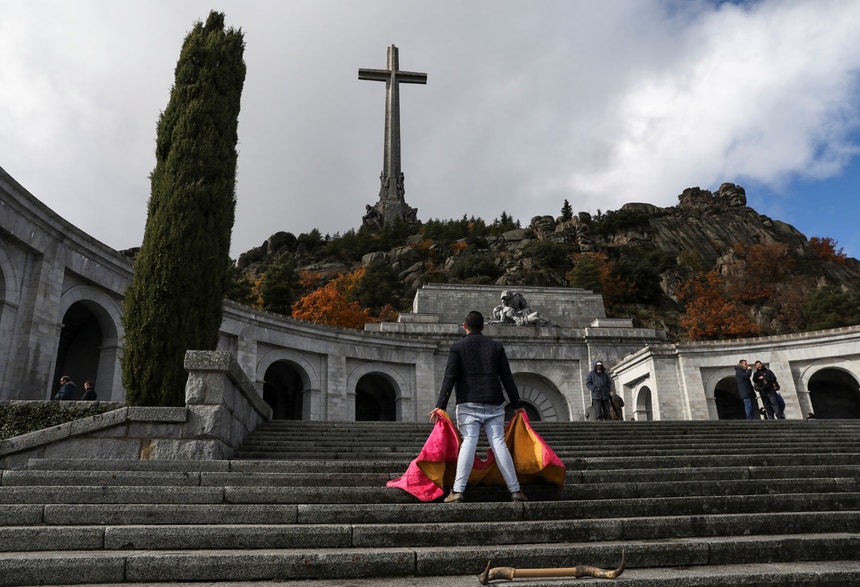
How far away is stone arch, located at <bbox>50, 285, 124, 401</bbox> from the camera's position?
53.7 ft

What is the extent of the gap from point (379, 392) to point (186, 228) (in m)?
18.9

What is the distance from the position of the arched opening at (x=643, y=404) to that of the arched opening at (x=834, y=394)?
6043 millimetres

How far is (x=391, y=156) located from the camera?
64.4 meters

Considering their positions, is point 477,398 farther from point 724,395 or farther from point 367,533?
point 724,395

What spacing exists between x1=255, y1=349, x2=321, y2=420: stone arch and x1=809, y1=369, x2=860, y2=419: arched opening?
19640 mm

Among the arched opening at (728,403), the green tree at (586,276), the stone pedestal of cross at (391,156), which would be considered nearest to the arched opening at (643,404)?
the arched opening at (728,403)

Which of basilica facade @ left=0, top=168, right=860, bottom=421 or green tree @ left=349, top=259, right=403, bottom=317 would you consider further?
green tree @ left=349, top=259, right=403, bottom=317

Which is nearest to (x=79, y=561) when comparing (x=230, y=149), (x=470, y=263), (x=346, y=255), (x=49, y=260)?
(x=230, y=149)

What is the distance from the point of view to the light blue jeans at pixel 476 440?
215 inches

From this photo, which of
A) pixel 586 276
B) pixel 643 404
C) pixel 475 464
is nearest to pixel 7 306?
pixel 475 464

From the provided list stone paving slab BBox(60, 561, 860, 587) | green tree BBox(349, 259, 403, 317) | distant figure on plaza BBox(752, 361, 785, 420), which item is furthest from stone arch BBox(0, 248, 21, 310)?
green tree BBox(349, 259, 403, 317)

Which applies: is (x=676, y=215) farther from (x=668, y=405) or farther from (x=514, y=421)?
(x=514, y=421)

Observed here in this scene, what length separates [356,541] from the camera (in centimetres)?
490

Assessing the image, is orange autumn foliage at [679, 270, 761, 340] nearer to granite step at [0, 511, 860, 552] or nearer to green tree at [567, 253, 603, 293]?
green tree at [567, 253, 603, 293]
